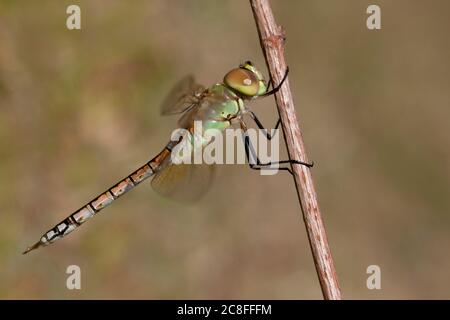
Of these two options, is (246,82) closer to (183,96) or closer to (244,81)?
(244,81)

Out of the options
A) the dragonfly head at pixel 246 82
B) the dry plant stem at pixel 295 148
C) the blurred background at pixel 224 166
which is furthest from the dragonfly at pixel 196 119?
the blurred background at pixel 224 166

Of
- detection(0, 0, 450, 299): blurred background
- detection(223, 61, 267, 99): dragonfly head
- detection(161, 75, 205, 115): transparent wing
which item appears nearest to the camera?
detection(223, 61, 267, 99): dragonfly head

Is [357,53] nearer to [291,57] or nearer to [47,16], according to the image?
[291,57]

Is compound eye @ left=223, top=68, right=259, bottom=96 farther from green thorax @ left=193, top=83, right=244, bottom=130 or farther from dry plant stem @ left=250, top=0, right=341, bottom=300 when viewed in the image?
dry plant stem @ left=250, top=0, right=341, bottom=300

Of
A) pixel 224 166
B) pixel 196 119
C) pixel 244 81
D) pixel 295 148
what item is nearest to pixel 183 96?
pixel 196 119

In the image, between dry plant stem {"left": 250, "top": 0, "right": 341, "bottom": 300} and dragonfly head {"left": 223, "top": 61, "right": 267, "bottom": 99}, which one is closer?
dry plant stem {"left": 250, "top": 0, "right": 341, "bottom": 300}

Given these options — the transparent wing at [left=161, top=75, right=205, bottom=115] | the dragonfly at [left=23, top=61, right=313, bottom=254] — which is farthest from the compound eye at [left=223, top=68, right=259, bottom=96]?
the transparent wing at [left=161, top=75, right=205, bottom=115]

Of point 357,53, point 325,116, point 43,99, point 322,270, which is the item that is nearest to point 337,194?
point 325,116
